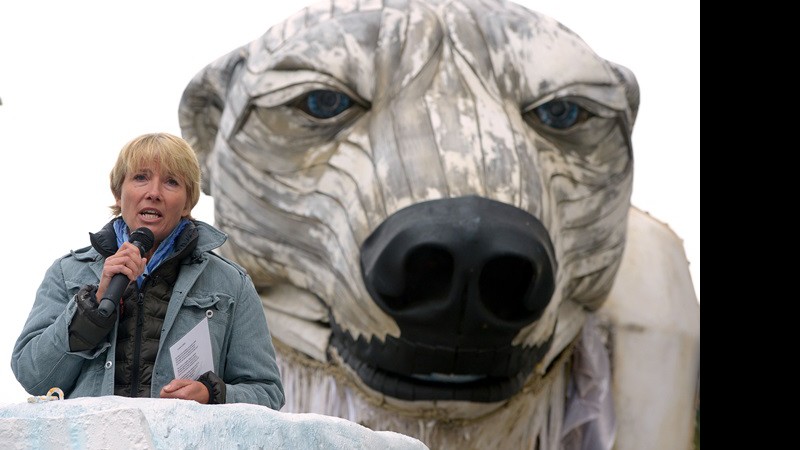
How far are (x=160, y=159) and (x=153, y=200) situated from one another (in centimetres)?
6

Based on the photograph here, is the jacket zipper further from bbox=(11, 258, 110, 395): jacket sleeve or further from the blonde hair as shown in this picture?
the blonde hair

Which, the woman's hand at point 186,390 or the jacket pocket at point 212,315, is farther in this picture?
the jacket pocket at point 212,315

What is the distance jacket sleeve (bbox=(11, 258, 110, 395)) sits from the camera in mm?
2037

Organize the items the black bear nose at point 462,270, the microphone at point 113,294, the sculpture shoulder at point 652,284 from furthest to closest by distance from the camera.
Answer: the sculpture shoulder at point 652,284
the black bear nose at point 462,270
the microphone at point 113,294

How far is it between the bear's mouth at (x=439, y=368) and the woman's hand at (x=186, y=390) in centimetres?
83

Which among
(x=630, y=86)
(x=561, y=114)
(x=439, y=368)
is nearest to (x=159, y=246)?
(x=439, y=368)

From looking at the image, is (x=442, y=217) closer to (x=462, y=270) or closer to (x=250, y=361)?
(x=462, y=270)

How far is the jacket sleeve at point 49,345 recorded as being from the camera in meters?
2.04

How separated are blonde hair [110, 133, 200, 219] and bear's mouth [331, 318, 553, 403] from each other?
30.6 inches

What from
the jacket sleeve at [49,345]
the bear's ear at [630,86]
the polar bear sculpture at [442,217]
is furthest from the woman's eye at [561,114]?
the jacket sleeve at [49,345]

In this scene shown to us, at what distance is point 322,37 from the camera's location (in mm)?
3129

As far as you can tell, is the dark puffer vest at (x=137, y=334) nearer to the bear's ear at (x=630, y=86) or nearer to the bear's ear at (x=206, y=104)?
the bear's ear at (x=206, y=104)
